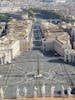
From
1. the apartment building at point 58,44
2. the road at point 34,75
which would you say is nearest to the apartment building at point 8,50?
the road at point 34,75

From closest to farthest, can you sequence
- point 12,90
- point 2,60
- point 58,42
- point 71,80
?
point 12,90 < point 71,80 < point 2,60 < point 58,42

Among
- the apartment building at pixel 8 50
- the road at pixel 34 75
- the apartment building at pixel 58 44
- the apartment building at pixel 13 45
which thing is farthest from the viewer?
the apartment building at pixel 13 45

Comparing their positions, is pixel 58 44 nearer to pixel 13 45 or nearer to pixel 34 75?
pixel 13 45

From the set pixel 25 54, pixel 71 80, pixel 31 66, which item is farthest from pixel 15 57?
pixel 71 80

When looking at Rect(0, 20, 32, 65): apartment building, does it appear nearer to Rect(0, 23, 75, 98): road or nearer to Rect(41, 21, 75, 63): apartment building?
Rect(0, 23, 75, 98): road

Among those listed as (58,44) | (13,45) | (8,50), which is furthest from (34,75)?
(58,44)

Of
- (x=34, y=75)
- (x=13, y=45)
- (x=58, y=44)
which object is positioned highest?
(x=13, y=45)

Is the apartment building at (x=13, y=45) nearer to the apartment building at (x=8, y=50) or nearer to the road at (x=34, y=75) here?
the apartment building at (x=8, y=50)

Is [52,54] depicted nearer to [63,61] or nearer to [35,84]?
[63,61]

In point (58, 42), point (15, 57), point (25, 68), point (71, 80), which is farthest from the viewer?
point (58, 42)
